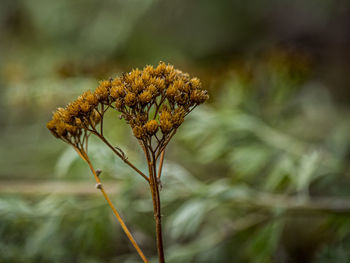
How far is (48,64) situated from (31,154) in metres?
1.64

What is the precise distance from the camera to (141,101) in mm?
1143

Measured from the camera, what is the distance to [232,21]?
5.50 m

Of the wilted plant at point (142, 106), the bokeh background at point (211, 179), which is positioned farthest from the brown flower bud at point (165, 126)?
the bokeh background at point (211, 179)

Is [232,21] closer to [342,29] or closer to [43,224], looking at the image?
[342,29]

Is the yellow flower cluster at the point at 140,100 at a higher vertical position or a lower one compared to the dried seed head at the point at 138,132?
higher

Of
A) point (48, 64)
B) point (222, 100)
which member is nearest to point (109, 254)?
point (222, 100)

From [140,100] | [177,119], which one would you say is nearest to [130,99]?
[140,100]

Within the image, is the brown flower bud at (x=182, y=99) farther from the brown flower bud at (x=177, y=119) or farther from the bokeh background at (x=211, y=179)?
the bokeh background at (x=211, y=179)

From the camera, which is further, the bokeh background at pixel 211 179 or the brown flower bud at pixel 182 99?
the bokeh background at pixel 211 179

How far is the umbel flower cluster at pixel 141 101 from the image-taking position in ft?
3.69

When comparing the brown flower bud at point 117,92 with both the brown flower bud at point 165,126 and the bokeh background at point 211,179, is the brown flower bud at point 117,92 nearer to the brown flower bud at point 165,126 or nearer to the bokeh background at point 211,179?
the brown flower bud at point 165,126

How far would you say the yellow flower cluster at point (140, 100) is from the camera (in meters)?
1.12

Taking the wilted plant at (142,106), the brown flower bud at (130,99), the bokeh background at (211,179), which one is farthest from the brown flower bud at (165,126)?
the bokeh background at (211,179)


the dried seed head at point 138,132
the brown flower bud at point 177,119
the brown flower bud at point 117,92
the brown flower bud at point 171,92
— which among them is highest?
the brown flower bud at point 117,92
